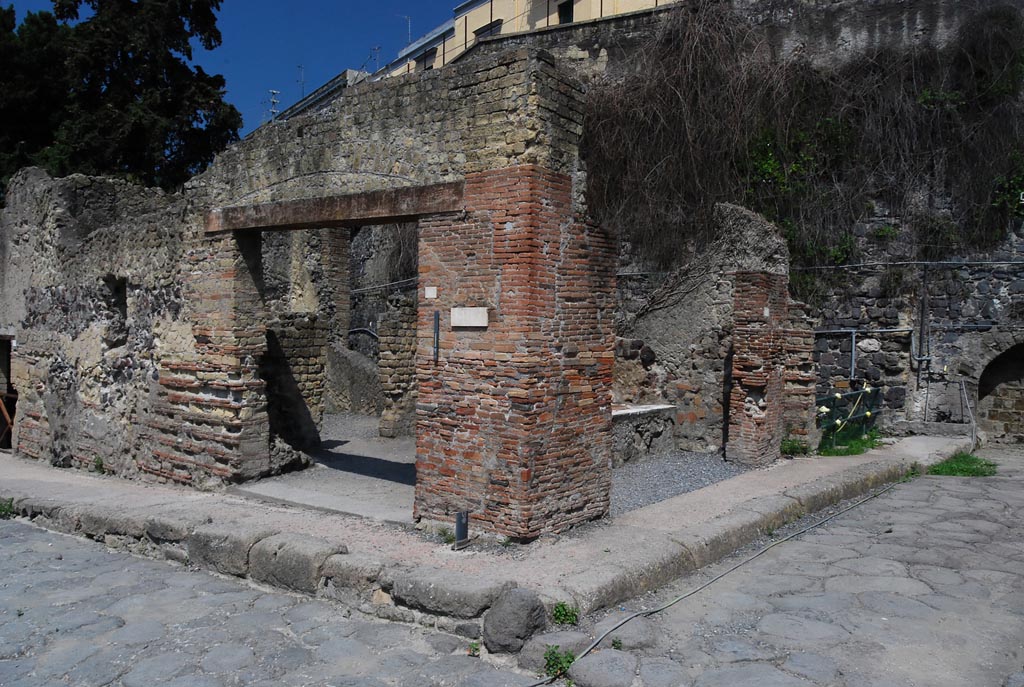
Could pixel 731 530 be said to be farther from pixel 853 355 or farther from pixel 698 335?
pixel 853 355

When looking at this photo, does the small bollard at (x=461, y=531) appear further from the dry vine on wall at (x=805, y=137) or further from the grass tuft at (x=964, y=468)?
the dry vine on wall at (x=805, y=137)

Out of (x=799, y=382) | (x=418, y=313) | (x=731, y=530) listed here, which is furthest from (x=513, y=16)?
(x=731, y=530)

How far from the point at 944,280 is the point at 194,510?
1114cm

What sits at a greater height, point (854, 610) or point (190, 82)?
point (190, 82)

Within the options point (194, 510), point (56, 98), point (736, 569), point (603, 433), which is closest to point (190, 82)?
point (56, 98)

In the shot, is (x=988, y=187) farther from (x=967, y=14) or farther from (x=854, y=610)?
(x=854, y=610)

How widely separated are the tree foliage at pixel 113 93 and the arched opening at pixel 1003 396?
58.8 feet

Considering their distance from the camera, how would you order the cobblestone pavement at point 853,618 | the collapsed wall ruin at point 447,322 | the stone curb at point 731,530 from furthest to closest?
the collapsed wall ruin at point 447,322 < the stone curb at point 731,530 < the cobblestone pavement at point 853,618

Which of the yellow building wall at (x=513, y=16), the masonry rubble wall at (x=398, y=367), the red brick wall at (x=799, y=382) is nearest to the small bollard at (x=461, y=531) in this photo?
the red brick wall at (x=799, y=382)

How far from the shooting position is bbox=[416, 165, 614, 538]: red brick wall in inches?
226

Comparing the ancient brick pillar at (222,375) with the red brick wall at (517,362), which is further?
the ancient brick pillar at (222,375)

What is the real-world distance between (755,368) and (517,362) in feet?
15.0

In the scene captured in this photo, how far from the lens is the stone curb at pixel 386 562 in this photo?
4746 millimetres

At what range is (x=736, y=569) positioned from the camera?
5867 millimetres
